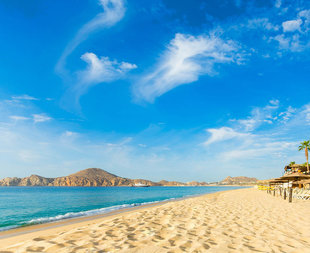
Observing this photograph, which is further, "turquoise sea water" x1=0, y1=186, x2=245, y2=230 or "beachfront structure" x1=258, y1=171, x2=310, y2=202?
"beachfront structure" x1=258, y1=171, x2=310, y2=202

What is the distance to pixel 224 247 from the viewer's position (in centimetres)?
479

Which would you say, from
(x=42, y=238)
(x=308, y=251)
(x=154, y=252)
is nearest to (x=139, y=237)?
(x=154, y=252)

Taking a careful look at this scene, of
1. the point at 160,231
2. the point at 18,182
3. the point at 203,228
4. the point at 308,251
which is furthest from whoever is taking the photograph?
the point at 18,182

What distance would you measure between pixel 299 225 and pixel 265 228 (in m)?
1.92

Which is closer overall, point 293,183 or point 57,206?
point 293,183

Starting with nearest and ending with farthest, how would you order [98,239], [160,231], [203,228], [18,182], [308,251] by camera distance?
[308,251], [98,239], [160,231], [203,228], [18,182]

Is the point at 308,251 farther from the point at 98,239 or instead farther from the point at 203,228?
the point at 98,239

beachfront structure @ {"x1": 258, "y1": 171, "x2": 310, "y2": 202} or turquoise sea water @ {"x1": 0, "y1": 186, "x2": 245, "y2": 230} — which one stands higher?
beachfront structure @ {"x1": 258, "y1": 171, "x2": 310, "y2": 202}

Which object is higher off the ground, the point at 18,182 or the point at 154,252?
the point at 154,252

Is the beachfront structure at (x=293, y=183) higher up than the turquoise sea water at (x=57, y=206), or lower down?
higher up

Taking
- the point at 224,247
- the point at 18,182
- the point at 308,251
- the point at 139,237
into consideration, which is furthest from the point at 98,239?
the point at 18,182

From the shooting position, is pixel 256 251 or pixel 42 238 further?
pixel 42 238

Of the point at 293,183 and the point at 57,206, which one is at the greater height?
the point at 293,183

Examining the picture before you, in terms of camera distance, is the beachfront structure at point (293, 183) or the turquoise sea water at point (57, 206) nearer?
the turquoise sea water at point (57, 206)
